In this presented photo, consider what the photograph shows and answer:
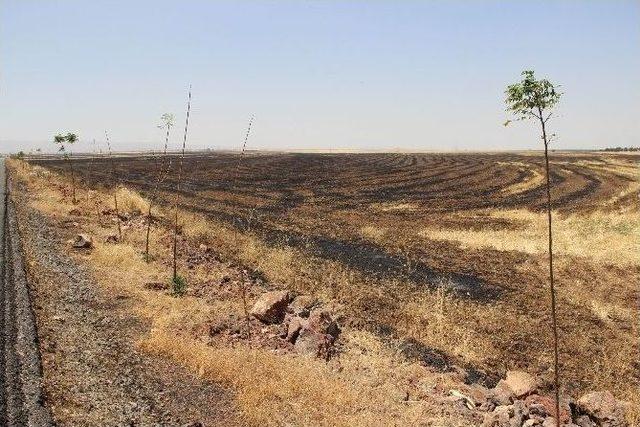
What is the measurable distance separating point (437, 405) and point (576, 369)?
462 centimetres

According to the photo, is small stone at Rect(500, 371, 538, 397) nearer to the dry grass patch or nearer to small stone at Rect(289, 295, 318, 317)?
small stone at Rect(289, 295, 318, 317)

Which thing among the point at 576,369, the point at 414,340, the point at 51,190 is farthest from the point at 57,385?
the point at 51,190

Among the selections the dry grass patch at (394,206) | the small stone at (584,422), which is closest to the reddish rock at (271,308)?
the small stone at (584,422)

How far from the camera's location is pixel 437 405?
9938 millimetres

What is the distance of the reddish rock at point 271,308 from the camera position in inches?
530

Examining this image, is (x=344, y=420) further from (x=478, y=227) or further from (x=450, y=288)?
(x=478, y=227)

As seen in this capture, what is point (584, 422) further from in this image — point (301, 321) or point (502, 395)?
point (301, 321)

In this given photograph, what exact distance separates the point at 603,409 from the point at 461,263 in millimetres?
12371

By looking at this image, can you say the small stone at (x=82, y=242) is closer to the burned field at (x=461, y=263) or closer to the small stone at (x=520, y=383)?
the burned field at (x=461, y=263)

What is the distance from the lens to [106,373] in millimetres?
10242

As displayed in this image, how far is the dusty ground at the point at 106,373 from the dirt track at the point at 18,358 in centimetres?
22

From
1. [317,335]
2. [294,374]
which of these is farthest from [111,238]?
[294,374]

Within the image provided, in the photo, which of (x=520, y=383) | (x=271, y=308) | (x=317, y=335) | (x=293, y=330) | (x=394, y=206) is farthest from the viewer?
(x=394, y=206)

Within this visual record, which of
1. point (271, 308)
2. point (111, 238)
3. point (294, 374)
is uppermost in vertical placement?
point (111, 238)
